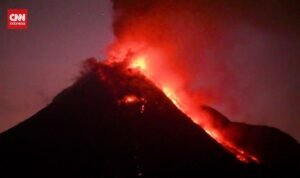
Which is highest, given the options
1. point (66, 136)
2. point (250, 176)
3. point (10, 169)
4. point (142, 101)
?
point (142, 101)

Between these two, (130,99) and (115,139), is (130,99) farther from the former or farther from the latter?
(115,139)

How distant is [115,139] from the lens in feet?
141

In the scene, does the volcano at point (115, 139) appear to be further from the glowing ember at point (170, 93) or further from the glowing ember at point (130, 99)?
the glowing ember at point (170, 93)

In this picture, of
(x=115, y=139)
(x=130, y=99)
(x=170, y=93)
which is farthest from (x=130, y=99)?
(x=115, y=139)

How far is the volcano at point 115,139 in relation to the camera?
126ft

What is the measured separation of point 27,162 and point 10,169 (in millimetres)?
1485

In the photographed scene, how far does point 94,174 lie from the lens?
3669 cm

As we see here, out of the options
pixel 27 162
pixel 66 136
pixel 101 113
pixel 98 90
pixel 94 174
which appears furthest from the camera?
pixel 98 90

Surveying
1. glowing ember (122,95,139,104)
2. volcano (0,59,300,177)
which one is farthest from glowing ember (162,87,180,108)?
glowing ember (122,95,139,104)

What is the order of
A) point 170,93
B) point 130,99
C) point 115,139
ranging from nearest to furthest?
point 115,139 < point 130,99 < point 170,93

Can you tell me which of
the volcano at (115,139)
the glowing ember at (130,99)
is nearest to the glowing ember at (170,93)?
the volcano at (115,139)

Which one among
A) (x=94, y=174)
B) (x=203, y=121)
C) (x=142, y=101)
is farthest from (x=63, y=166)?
(x=203, y=121)

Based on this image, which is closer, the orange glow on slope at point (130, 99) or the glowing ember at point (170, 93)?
the orange glow on slope at point (130, 99)

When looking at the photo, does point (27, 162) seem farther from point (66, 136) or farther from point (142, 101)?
point (142, 101)
